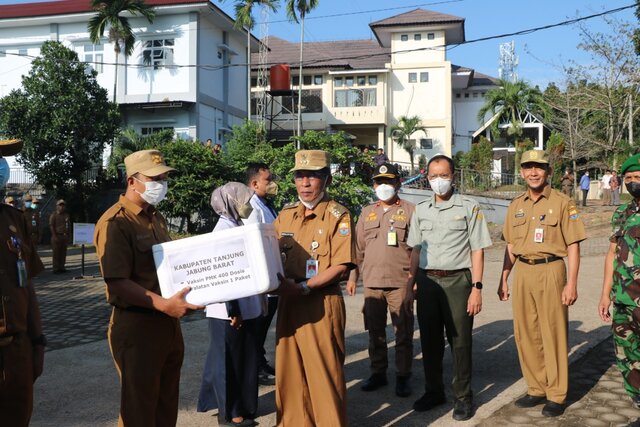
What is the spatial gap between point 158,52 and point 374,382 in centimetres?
2582

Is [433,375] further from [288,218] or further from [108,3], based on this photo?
[108,3]

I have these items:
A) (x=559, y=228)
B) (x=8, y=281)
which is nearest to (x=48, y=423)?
(x=8, y=281)

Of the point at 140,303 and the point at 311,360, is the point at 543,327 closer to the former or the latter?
the point at 311,360

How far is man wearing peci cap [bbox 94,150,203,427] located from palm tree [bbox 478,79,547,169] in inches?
1554

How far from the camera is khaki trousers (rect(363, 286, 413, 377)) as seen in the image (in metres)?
5.46

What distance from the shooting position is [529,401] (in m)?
4.97

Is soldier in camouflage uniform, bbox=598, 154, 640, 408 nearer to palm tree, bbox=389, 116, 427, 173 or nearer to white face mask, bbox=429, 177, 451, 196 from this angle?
white face mask, bbox=429, 177, 451, 196

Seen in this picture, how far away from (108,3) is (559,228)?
25730 millimetres

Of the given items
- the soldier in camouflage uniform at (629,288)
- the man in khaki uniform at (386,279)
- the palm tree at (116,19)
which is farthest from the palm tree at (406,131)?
the soldier in camouflage uniform at (629,288)

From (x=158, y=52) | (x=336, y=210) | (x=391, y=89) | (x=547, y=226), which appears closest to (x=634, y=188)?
(x=547, y=226)

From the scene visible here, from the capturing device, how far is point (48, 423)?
15.4 ft

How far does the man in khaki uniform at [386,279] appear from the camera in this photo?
5.50m

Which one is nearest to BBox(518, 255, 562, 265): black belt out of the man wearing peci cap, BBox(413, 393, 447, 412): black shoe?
BBox(413, 393, 447, 412): black shoe

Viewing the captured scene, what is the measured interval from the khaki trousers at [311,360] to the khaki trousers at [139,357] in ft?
2.68
